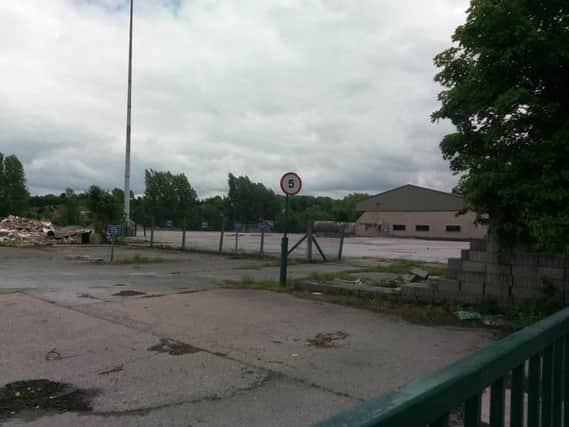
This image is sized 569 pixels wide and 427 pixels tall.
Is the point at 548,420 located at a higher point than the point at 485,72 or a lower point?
lower

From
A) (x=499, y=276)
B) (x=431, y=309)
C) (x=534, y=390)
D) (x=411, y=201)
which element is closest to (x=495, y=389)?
(x=534, y=390)

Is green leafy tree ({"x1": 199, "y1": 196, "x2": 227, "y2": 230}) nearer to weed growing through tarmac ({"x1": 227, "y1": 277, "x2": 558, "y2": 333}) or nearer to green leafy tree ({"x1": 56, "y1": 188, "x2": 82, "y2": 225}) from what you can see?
green leafy tree ({"x1": 56, "y1": 188, "x2": 82, "y2": 225})

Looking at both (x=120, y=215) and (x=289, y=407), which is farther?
(x=120, y=215)

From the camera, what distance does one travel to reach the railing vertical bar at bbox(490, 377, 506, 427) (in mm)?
1766

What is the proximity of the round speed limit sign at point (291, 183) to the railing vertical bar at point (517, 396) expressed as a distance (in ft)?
31.3

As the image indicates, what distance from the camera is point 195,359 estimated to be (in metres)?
5.36

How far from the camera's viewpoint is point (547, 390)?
218 centimetres

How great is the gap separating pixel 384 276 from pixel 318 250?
579 centimetres

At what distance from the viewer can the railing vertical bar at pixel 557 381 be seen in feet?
7.45

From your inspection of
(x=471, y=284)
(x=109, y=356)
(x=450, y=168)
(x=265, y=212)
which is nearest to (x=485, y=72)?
(x=450, y=168)

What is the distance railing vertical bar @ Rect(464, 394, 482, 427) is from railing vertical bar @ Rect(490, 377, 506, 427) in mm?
205

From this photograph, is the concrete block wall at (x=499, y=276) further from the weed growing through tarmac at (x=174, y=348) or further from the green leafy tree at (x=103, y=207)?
the green leafy tree at (x=103, y=207)

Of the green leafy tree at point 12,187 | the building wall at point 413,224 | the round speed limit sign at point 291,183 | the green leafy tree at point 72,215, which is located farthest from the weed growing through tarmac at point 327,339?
the green leafy tree at point 12,187

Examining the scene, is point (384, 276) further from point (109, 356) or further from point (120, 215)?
point (120, 215)
